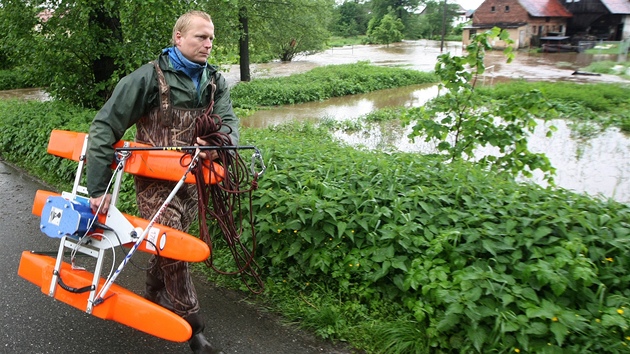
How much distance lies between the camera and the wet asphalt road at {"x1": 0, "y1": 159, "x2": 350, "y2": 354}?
11.1ft

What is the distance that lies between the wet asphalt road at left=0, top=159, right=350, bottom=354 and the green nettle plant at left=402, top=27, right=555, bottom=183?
2.71 meters

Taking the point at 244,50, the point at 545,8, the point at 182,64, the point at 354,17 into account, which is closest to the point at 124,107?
the point at 182,64

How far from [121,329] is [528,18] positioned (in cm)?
5863

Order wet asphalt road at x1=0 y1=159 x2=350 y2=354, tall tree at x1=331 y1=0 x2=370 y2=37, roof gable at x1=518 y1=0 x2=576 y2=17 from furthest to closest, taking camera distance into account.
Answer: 1. tall tree at x1=331 y1=0 x2=370 y2=37
2. roof gable at x1=518 y1=0 x2=576 y2=17
3. wet asphalt road at x1=0 y1=159 x2=350 y2=354

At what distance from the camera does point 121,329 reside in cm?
358

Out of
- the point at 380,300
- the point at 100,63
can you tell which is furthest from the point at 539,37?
the point at 380,300

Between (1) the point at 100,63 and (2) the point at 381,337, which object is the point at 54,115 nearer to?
(1) the point at 100,63

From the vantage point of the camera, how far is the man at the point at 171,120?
2.92 metres

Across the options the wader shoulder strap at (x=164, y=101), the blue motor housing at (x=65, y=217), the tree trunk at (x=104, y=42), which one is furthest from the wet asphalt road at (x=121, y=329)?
the tree trunk at (x=104, y=42)

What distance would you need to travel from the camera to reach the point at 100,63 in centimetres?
868

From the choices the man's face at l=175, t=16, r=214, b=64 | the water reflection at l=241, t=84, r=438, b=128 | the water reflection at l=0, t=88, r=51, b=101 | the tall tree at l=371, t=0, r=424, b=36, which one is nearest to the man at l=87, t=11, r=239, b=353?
the man's face at l=175, t=16, r=214, b=64

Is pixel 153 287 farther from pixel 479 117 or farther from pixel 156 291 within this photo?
pixel 479 117

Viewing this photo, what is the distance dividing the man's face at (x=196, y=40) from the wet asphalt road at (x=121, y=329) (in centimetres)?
182

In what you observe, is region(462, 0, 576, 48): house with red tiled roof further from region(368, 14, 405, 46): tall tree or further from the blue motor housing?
the blue motor housing
